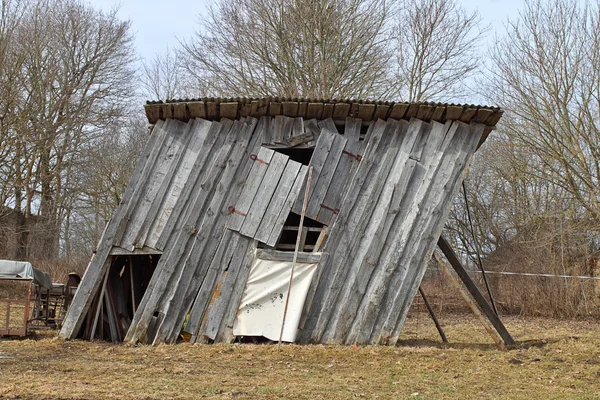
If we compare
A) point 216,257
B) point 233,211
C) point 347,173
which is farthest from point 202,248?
point 347,173

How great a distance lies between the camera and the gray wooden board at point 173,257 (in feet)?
39.1

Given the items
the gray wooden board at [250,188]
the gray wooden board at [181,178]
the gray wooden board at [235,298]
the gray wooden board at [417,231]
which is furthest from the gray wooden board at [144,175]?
the gray wooden board at [417,231]

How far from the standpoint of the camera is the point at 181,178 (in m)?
12.5

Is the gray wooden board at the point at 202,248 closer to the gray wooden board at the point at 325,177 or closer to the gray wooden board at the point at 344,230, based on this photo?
the gray wooden board at the point at 325,177

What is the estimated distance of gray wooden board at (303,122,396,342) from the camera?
1179cm

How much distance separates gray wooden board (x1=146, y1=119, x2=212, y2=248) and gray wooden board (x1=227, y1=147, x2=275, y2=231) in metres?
1.07

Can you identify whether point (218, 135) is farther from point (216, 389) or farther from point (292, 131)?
point (216, 389)

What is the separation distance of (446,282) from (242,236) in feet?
40.3

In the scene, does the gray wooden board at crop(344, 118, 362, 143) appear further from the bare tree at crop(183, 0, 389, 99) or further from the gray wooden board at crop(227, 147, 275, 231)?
the bare tree at crop(183, 0, 389, 99)

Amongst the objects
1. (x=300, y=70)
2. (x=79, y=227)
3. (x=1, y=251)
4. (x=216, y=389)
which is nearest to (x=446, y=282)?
(x=300, y=70)

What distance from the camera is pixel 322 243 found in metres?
12.1

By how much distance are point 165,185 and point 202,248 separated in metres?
1.42

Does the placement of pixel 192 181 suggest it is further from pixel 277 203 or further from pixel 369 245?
pixel 369 245

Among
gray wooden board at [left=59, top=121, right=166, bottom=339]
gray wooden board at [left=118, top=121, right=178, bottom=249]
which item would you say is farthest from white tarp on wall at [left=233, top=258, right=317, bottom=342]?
gray wooden board at [left=59, top=121, right=166, bottom=339]
